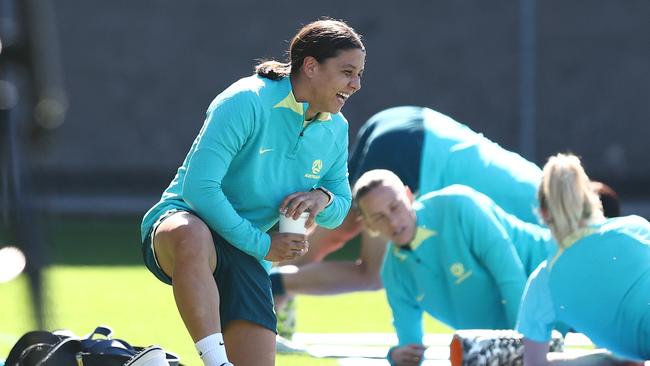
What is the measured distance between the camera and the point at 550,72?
1383 cm

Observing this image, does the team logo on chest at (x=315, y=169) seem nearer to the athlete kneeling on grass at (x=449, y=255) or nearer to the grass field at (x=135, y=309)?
the athlete kneeling on grass at (x=449, y=255)

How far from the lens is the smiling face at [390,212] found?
5078 millimetres

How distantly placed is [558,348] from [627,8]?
9.63 meters

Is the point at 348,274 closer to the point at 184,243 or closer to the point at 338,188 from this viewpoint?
the point at 338,188

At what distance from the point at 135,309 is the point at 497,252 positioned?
2.93m

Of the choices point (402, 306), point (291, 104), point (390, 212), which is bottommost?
point (402, 306)

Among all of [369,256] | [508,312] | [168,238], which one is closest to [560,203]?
[508,312]

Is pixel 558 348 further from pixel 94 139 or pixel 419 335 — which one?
pixel 94 139

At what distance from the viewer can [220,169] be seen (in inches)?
146

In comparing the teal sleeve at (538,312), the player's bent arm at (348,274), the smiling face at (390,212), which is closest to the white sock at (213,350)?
the teal sleeve at (538,312)

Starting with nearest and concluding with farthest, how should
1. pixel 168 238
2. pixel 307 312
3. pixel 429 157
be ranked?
pixel 168 238 < pixel 429 157 < pixel 307 312

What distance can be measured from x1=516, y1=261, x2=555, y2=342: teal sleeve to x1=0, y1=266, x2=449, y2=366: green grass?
4.34 feet

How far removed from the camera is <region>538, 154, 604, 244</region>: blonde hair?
4.16m

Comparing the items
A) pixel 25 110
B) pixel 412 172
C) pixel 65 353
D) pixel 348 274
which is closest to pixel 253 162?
pixel 65 353
